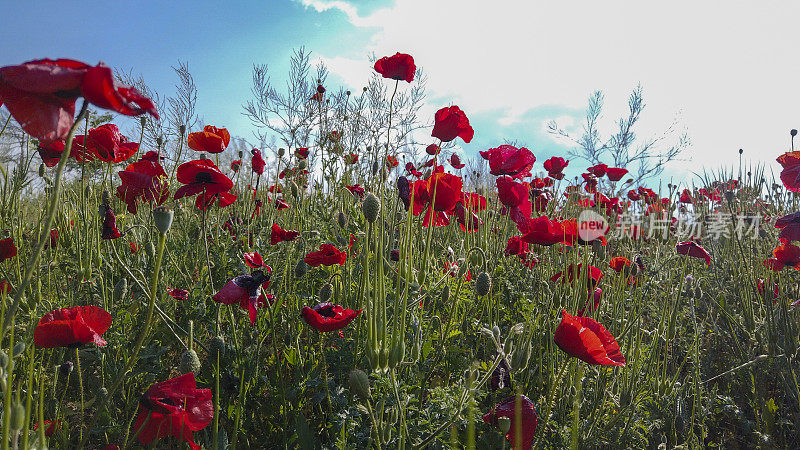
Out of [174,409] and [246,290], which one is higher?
[246,290]

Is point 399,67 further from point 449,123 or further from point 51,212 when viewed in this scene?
point 51,212

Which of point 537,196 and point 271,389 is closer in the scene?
point 271,389

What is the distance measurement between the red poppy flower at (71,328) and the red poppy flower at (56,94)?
59 centimetres

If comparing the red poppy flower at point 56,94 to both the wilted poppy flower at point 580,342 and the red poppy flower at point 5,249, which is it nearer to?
the wilted poppy flower at point 580,342

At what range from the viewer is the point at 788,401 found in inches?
72.1

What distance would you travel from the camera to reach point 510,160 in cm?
154

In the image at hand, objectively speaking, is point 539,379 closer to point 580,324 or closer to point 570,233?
point 570,233

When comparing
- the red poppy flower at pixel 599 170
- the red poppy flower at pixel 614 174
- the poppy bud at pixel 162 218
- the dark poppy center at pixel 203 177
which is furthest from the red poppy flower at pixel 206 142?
the red poppy flower at pixel 614 174

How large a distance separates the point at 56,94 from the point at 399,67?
113 cm

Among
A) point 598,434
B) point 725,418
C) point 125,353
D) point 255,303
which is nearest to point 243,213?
point 125,353

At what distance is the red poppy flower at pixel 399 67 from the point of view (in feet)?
4.89

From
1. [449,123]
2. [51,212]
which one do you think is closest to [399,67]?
[449,123]

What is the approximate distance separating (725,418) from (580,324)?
4.65 feet

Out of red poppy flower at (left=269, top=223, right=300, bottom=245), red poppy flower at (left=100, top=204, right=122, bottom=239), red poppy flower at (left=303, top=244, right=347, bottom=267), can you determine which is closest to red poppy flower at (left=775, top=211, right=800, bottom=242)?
red poppy flower at (left=303, top=244, right=347, bottom=267)
